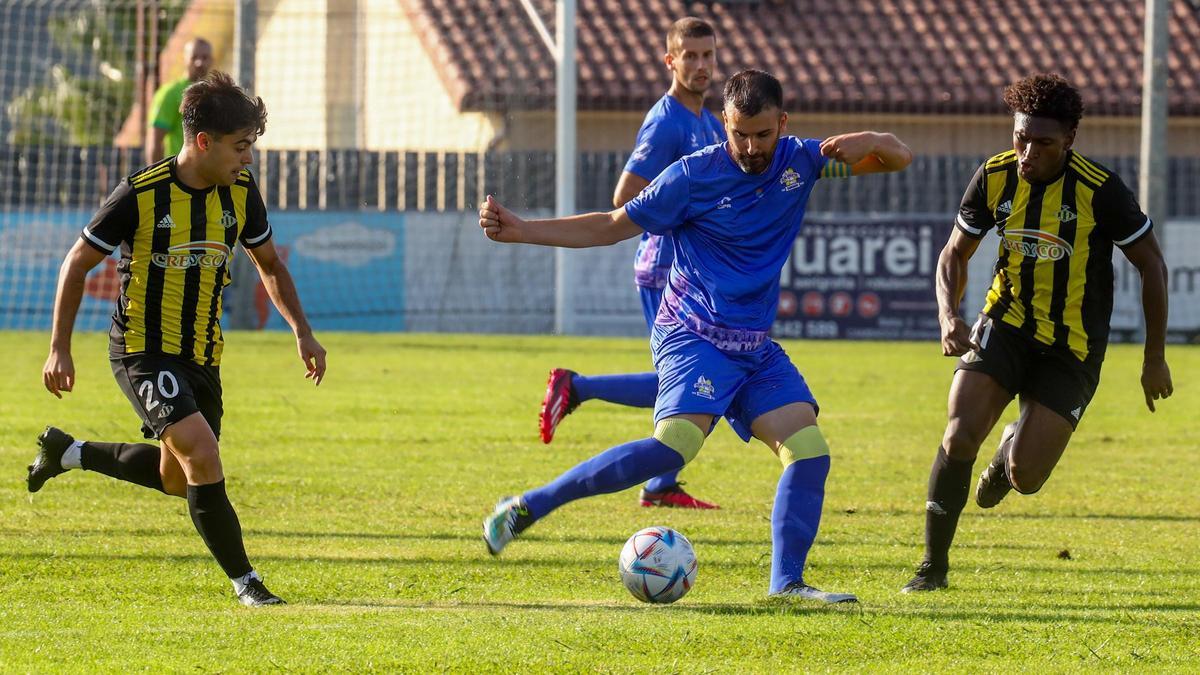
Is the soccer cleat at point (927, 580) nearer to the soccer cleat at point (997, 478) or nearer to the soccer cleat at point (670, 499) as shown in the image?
the soccer cleat at point (997, 478)

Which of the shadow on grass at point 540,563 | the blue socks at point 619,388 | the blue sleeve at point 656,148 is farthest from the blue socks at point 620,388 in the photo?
the shadow on grass at point 540,563

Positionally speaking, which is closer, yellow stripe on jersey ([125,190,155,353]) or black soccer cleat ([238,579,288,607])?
black soccer cleat ([238,579,288,607])

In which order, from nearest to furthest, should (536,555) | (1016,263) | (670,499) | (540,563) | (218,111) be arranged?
1. (218,111)
2. (1016,263)
3. (540,563)
4. (536,555)
5. (670,499)

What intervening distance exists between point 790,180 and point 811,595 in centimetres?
143

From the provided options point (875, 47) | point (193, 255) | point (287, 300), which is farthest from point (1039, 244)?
point (875, 47)

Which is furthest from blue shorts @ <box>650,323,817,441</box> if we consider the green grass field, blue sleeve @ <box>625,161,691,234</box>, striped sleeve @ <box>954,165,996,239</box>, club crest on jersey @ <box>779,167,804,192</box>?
striped sleeve @ <box>954,165,996,239</box>

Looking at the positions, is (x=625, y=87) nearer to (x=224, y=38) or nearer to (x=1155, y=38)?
(x=1155, y=38)

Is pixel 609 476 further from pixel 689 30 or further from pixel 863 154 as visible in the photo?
pixel 689 30

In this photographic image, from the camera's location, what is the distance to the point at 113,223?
5.92m

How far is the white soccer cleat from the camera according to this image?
5703mm

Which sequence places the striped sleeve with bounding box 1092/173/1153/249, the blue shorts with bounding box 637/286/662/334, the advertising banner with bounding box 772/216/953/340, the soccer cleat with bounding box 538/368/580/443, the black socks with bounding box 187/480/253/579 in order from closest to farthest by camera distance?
1. the black socks with bounding box 187/480/253/579
2. the striped sleeve with bounding box 1092/173/1153/249
3. the soccer cleat with bounding box 538/368/580/443
4. the blue shorts with bounding box 637/286/662/334
5. the advertising banner with bounding box 772/216/953/340

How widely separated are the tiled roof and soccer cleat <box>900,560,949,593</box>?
57.0ft

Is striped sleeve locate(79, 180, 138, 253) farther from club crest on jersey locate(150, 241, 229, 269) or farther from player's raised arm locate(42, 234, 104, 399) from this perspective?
club crest on jersey locate(150, 241, 229, 269)

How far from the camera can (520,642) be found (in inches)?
201
